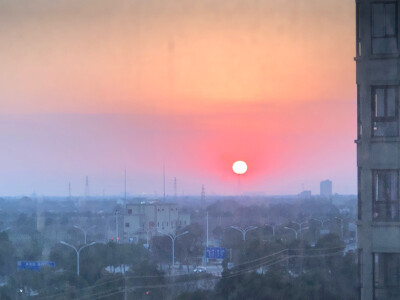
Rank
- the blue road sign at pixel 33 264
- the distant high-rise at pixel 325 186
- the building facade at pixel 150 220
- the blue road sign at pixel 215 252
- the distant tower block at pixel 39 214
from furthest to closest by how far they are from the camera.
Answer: the distant tower block at pixel 39 214 → the building facade at pixel 150 220 → the blue road sign at pixel 215 252 → the distant high-rise at pixel 325 186 → the blue road sign at pixel 33 264

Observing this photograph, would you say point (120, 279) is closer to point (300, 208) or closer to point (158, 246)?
point (158, 246)

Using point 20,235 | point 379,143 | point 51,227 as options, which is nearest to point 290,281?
point 379,143

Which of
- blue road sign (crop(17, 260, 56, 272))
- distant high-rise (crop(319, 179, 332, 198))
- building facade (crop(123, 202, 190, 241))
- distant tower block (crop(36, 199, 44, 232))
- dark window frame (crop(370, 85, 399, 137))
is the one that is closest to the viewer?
dark window frame (crop(370, 85, 399, 137))

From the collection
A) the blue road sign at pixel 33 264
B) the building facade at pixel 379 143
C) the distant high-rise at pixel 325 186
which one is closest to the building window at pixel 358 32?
the building facade at pixel 379 143

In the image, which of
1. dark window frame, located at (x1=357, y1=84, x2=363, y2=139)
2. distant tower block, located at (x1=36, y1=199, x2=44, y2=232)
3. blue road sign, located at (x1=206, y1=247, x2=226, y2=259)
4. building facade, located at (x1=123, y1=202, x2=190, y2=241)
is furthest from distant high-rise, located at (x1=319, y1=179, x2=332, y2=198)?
distant tower block, located at (x1=36, y1=199, x2=44, y2=232)

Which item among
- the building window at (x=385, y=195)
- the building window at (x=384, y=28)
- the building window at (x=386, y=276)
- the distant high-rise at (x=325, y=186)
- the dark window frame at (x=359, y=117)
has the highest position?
the building window at (x=384, y=28)

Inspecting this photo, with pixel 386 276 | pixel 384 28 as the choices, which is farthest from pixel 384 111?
pixel 386 276

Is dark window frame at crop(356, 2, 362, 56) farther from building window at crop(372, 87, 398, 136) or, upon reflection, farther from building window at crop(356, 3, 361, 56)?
building window at crop(372, 87, 398, 136)

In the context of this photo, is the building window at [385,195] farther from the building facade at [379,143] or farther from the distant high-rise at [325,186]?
the distant high-rise at [325,186]
